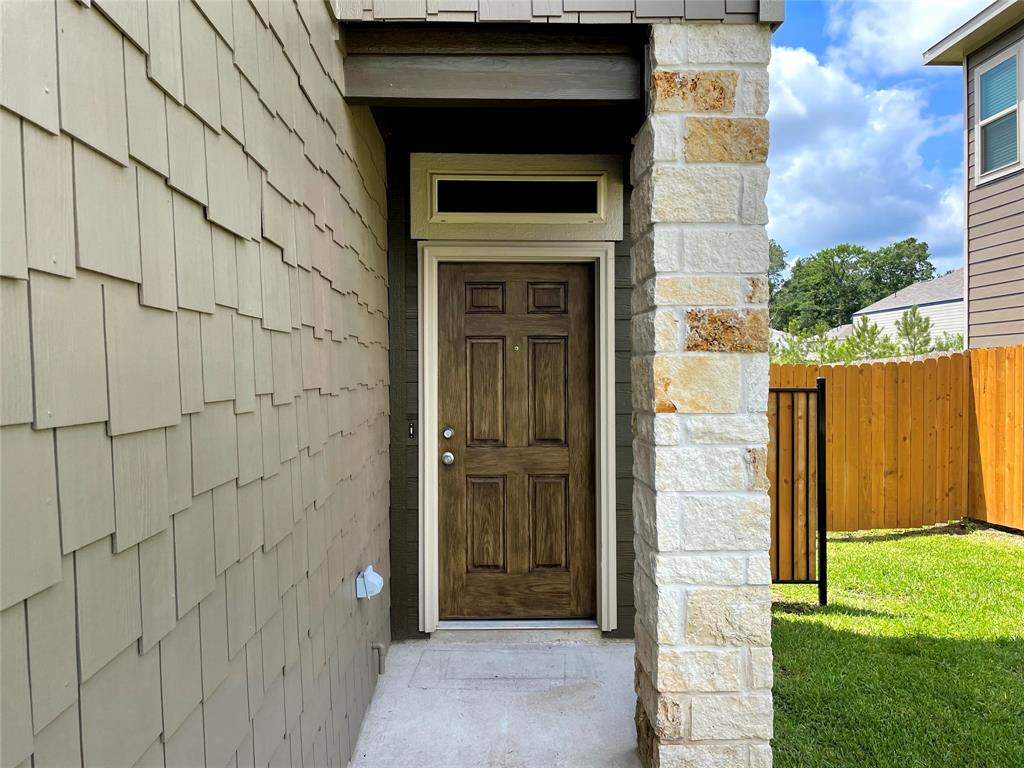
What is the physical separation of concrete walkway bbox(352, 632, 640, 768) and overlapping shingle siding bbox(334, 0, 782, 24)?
8.07ft

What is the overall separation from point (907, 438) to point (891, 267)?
2843cm

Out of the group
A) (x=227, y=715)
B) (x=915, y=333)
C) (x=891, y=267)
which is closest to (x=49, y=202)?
(x=227, y=715)

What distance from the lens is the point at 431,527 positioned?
3402 millimetres

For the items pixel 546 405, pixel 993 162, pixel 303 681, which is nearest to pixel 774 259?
pixel 993 162

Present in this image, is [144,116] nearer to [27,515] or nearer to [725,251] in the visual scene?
[27,515]

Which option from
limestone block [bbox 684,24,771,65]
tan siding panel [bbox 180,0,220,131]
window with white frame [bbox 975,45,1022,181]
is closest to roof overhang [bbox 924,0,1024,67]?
window with white frame [bbox 975,45,1022,181]

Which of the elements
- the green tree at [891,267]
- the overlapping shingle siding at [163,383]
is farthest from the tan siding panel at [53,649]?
the green tree at [891,267]

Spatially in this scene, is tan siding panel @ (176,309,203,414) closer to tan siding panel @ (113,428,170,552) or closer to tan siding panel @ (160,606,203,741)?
tan siding panel @ (113,428,170,552)

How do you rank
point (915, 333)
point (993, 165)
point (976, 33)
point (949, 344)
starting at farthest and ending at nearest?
point (949, 344), point (915, 333), point (993, 165), point (976, 33)

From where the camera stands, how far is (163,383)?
959mm

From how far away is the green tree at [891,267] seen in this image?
2967cm

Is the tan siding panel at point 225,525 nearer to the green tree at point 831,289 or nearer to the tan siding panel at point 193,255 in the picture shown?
the tan siding panel at point 193,255

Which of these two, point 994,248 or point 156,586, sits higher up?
point 994,248

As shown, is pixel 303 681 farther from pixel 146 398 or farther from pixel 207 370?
pixel 146 398
